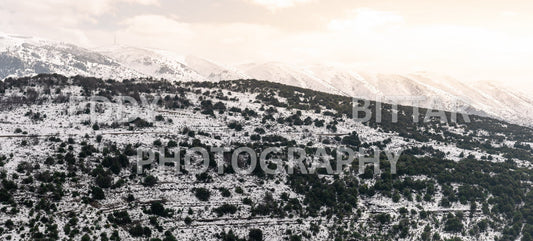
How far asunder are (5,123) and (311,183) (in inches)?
1924

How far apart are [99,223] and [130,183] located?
9.67 m

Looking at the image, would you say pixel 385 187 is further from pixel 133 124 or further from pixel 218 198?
pixel 133 124

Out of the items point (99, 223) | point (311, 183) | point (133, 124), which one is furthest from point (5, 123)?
point (311, 183)

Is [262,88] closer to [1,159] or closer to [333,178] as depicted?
[333,178]

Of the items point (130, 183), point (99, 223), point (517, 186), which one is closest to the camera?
point (99, 223)

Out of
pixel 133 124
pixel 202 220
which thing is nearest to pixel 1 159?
pixel 133 124

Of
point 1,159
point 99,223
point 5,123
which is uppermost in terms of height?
point 5,123

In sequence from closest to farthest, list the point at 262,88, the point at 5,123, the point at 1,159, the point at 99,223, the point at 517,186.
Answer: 1. the point at 99,223
2. the point at 1,159
3. the point at 5,123
4. the point at 517,186
5. the point at 262,88

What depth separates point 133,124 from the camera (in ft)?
229

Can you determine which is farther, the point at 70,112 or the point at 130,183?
the point at 70,112

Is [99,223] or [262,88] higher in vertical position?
[262,88]

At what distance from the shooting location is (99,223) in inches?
1758

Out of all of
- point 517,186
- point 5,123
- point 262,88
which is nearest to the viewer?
point 5,123

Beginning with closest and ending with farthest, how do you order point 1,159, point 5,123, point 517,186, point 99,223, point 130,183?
1. point 99,223
2. point 1,159
3. point 130,183
4. point 5,123
5. point 517,186
